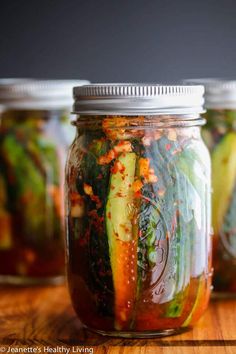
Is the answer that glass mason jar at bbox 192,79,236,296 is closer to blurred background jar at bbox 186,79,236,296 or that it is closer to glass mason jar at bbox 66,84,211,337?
blurred background jar at bbox 186,79,236,296

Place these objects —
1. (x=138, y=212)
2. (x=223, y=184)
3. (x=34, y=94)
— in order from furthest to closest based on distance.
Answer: (x=34, y=94) → (x=223, y=184) → (x=138, y=212)

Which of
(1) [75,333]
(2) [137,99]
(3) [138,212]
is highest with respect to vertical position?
(2) [137,99]

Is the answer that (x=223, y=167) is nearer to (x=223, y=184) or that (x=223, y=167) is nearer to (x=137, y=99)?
(x=223, y=184)

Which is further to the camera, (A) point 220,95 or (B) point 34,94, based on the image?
(B) point 34,94

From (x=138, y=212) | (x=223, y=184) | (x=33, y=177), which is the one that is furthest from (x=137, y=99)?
(x=33, y=177)

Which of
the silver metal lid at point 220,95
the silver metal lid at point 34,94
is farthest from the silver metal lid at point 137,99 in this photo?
the silver metal lid at point 34,94

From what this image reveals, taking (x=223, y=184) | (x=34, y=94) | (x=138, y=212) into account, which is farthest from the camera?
(x=34, y=94)

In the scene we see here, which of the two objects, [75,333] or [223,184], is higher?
[223,184]

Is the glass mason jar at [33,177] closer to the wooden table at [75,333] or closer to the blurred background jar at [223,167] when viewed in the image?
the wooden table at [75,333]
